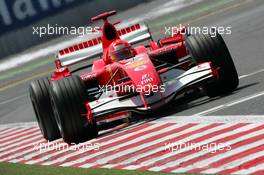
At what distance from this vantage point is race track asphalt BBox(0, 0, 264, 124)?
1242 centimetres

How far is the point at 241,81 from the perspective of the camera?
49.6ft

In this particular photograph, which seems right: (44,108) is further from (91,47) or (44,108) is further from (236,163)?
(236,163)

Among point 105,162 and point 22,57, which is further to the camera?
point 22,57

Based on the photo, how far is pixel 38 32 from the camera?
113 feet

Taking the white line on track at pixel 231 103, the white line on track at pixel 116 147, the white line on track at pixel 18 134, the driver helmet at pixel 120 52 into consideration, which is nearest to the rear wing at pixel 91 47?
the driver helmet at pixel 120 52

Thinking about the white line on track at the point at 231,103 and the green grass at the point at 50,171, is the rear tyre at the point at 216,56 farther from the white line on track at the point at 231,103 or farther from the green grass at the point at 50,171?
the green grass at the point at 50,171

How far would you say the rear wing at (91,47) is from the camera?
51.7 ft

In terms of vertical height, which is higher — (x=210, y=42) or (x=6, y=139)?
(x=210, y=42)

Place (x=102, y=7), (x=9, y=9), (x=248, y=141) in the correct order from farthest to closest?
(x=102, y=7) → (x=9, y=9) → (x=248, y=141)

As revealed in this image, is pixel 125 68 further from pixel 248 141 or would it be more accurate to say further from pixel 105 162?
pixel 248 141

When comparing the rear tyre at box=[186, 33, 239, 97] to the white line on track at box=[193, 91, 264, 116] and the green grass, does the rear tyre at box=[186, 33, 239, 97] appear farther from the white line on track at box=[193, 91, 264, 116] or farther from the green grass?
the green grass

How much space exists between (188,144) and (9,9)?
23.8 m

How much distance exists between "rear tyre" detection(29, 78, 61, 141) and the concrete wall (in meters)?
19.7

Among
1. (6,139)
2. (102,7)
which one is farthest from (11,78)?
(6,139)
